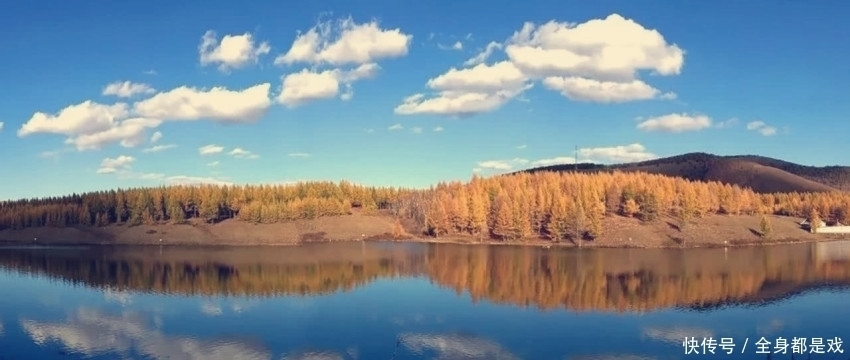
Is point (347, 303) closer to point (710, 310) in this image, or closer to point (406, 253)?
point (710, 310)

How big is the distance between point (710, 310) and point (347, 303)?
38582 mm

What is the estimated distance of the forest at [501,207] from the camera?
156 metres

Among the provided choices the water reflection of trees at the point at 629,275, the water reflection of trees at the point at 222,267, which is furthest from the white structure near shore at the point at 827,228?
the water reflection of trees at the point at 222,267

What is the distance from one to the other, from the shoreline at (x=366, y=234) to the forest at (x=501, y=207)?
3244 mm

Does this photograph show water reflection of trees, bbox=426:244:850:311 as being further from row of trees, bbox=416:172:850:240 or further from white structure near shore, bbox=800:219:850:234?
white structure near shore, bbox=800:219:850:234

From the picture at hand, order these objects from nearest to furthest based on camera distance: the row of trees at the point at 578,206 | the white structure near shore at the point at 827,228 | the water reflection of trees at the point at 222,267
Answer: the water reflection of trees at the point at 222,267 → the row of trees at the point at 578,206 → the white structure near shore at the point at 827,228

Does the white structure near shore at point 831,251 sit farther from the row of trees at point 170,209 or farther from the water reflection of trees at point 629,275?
the row of trees at point 170,209

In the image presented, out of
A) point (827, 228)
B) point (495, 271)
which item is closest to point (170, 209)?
point (495, 271)

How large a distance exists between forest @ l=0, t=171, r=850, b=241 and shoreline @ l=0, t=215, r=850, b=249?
128 inches

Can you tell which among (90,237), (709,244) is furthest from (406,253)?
(90,237)

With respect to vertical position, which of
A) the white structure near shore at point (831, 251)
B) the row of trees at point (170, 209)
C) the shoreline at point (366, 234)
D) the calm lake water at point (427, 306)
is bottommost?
the calm lake water at point (427, 306)

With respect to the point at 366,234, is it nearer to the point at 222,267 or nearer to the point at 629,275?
the point at 222,267

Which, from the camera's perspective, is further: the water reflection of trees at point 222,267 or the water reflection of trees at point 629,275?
the water reflection of trees at point 222,267

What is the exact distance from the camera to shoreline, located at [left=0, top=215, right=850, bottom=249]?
148 metres
